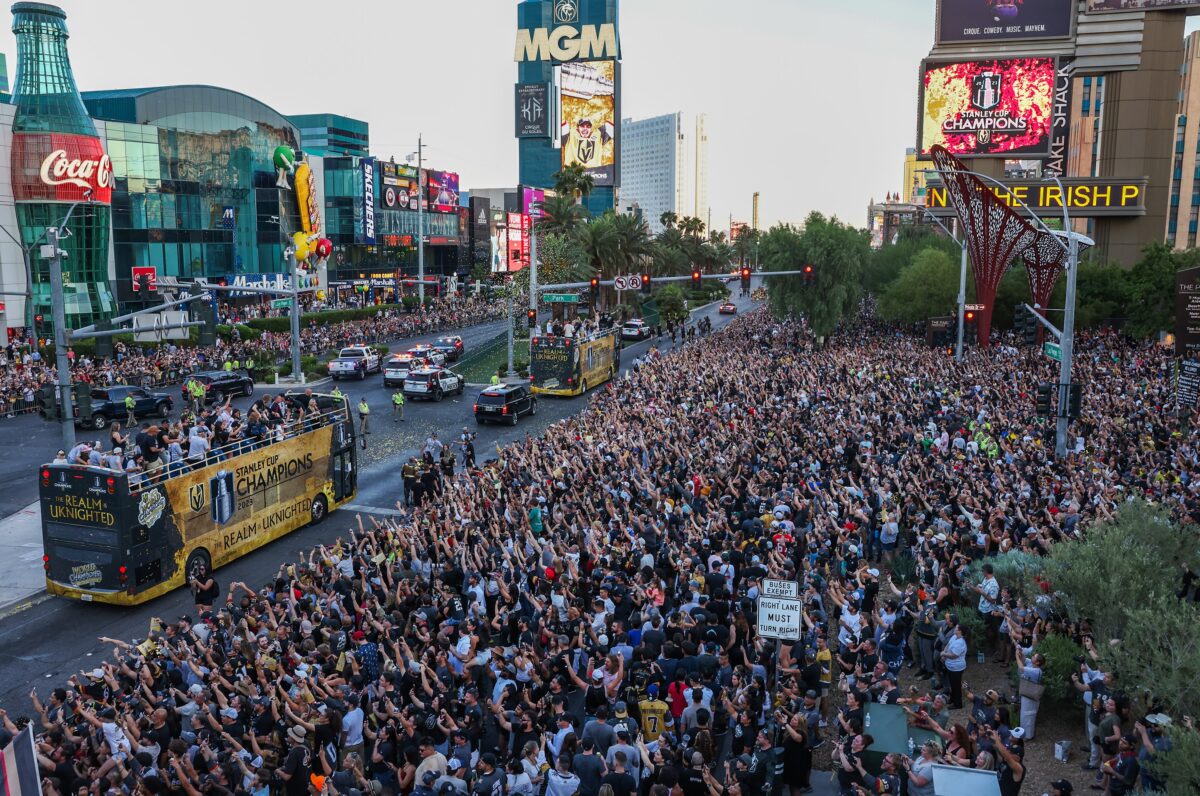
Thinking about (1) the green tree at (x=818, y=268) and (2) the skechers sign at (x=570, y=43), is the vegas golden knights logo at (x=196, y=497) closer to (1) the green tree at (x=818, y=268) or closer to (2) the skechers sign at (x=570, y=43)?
(1) the green tree at (x=818, y=268)

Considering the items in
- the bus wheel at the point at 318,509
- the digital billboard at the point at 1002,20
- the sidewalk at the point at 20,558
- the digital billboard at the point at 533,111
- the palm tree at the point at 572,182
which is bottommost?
the sidewalk at the point at 20,558

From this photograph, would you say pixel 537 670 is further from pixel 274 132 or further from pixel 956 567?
pixel 274 132

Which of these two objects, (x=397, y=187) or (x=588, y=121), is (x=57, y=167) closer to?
(x=397, y=187)

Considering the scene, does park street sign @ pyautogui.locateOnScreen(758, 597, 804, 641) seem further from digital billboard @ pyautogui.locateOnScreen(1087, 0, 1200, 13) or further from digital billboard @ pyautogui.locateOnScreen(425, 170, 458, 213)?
digital billboard @ pyautogui.locateOnScreen(425, 170, 458, 213)

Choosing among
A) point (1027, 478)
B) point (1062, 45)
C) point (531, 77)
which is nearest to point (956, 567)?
point (1027, 478)

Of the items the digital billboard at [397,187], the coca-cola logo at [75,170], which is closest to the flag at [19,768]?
the coca-cola logo at [75,170]
